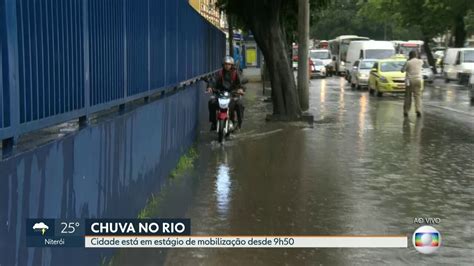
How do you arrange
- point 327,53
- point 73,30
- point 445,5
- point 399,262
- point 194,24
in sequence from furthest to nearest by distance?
point 327,53
point 445,5
point 194,24
point 399,262
point 73,30

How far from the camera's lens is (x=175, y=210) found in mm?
6887

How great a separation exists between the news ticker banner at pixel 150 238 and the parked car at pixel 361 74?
26.8 meters

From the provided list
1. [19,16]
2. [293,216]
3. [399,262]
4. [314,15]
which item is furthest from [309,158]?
[314,15]

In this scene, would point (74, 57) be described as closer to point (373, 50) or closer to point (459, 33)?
point (373, 50)

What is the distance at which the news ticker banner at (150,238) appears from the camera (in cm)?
372

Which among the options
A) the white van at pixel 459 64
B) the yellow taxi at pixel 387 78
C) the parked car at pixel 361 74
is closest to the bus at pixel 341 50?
the white van at pixel 459 64

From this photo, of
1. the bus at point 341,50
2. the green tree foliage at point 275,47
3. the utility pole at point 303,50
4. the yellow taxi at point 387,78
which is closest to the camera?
the green tree foliage at point 275,47

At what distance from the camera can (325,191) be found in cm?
788

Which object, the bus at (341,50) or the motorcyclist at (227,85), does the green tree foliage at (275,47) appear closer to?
the motorcyclist at (227,85)

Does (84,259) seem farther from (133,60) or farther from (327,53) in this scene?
(327,53)

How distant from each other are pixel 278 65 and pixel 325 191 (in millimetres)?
8635

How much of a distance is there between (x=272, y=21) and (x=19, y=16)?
42.0ft

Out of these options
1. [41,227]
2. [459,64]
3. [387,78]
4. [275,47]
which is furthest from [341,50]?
[41,227]

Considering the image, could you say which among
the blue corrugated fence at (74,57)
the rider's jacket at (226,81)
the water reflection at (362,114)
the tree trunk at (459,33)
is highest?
the tree trunk at (459,33)
